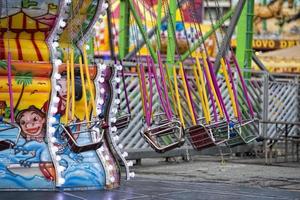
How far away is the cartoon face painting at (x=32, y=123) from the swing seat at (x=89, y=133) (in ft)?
1.36

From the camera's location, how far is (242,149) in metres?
16.0

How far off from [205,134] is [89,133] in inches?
61.9

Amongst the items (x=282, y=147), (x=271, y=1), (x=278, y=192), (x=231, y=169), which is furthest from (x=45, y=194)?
(x=271, y=1)

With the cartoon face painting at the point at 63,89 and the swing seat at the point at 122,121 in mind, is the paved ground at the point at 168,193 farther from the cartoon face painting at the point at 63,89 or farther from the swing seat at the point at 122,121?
the cartoon face painting at the point at 63,89

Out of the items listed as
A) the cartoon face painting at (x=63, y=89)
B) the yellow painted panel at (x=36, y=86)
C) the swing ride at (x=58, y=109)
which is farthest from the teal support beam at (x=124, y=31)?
the yellow painted panel at (x=36, y=86)

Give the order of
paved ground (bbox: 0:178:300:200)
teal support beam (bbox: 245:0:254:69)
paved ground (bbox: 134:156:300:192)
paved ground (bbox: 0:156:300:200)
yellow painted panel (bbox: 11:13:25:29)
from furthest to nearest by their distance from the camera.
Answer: teal support beam (bbox: 245:0:254:69) → paved ground (bbox: 134:156:300:192) → yellow painted panel (bbox: 11:13:25:29) → paved ground (bbox: 0:156:300:200) → paved ground (bbox: 0:178:300:200)

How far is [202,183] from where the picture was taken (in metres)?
10.6

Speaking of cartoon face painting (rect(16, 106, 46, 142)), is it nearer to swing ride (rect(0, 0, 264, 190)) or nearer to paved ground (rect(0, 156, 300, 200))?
swing ride (rect(0, 0, 264, 190))

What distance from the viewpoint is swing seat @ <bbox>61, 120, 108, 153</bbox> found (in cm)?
813

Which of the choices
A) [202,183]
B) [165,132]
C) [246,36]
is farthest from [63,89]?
[246,36]

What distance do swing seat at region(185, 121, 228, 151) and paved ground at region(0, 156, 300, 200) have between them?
0.68 m

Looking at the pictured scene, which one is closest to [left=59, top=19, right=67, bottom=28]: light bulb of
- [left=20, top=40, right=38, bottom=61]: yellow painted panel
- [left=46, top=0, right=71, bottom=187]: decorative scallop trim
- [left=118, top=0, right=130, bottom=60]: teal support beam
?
[left=46, top=0, right=71, bottom=187]: decorative scallop trim

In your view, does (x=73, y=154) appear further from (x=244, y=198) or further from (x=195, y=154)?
(x=195, y=154)

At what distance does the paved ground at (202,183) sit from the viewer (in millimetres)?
A: 8602
